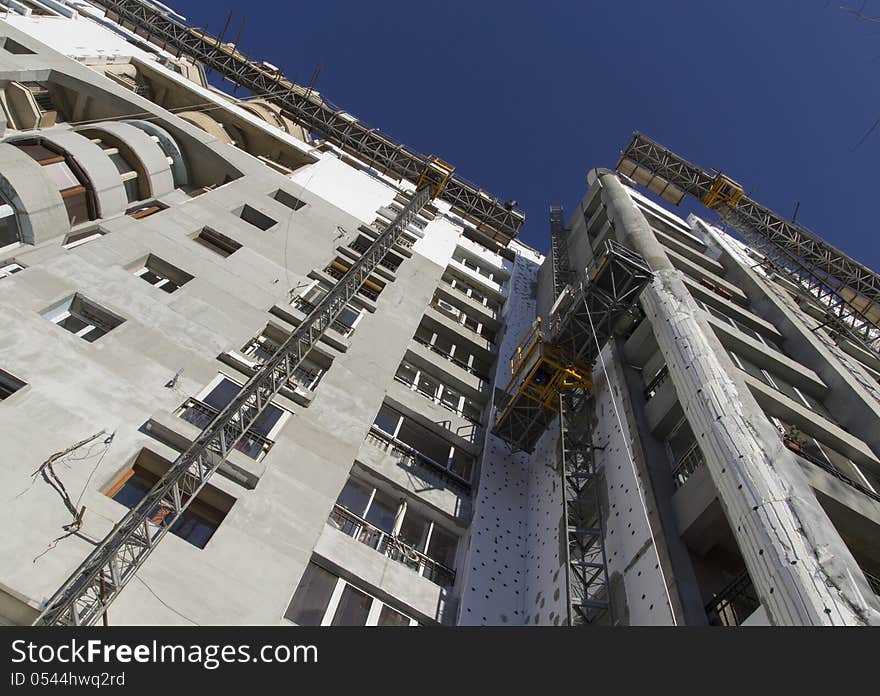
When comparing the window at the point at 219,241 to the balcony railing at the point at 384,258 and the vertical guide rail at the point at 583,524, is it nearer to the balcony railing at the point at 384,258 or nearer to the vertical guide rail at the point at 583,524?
the balcony railing at the point at 384,258

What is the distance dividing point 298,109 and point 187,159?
18.9 metres

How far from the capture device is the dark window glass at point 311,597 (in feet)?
39.0

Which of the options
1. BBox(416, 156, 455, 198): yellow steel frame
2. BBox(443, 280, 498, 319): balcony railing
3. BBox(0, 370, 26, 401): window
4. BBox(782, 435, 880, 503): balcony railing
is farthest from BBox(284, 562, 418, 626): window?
BBox(416, 156, 455, 198): yellow steel frame

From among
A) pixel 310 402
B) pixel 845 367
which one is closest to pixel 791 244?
pixel 845 367

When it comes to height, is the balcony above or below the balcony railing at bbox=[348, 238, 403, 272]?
below

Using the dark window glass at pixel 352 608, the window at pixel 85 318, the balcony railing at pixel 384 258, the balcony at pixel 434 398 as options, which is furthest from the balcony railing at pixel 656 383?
the window at pixel 85 318

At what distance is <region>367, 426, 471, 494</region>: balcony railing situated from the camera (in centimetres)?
1732

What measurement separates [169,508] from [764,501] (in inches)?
444

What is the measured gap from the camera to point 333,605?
1258cm

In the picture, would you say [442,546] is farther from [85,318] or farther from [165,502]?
[85,318]

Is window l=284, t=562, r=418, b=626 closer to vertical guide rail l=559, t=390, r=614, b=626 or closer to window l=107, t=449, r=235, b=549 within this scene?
window l=107, t=449, r=235, b=549

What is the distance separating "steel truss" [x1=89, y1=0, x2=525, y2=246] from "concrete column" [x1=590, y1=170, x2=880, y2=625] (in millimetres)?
25245
